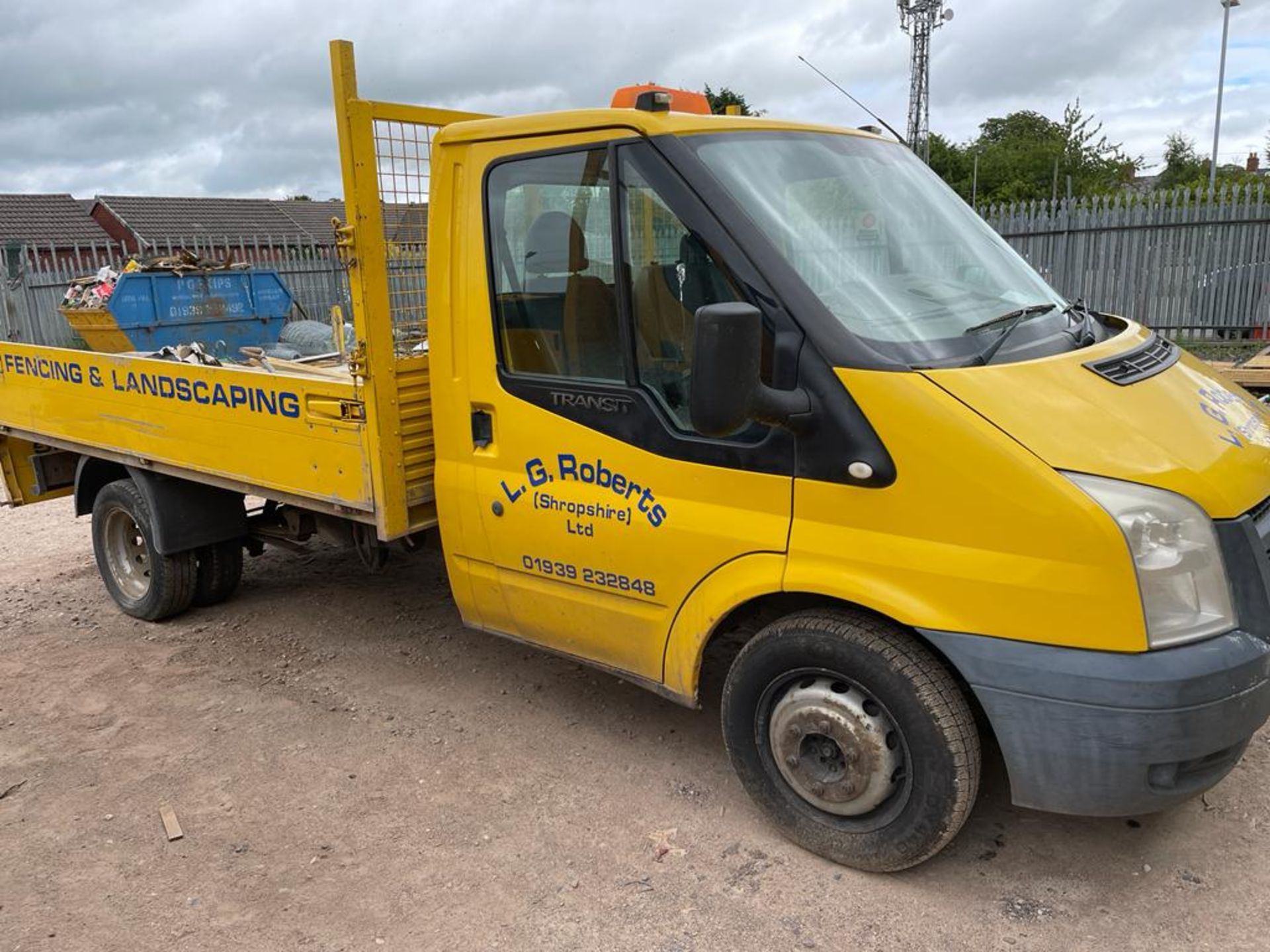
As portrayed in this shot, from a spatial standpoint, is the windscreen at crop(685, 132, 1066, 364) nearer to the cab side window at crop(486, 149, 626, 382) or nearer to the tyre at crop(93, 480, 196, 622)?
the cab side window at crop(486, 149, 626, 382)

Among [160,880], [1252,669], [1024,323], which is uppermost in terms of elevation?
[1024,323]

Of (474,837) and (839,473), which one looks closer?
(839,473)

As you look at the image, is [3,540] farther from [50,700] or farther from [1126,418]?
[1126,418]

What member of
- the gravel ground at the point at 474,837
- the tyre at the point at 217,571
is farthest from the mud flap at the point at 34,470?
the gravel ground at the point at 474,837

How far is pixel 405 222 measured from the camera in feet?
12.8

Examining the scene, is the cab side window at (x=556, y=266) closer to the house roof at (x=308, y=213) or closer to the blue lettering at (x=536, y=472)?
the blue lettering at (x=536, y=472)

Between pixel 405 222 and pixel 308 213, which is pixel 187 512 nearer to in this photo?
pixel 405 222

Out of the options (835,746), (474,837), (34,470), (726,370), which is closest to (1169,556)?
(835,746)

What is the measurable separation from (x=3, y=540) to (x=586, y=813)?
251 inches

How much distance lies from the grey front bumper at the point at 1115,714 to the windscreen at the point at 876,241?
890 mm

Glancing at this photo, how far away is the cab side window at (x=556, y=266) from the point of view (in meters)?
3.21

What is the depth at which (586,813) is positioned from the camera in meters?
3.49

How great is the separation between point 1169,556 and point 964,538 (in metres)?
0.49

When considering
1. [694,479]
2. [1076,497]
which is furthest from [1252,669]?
[694,479]
